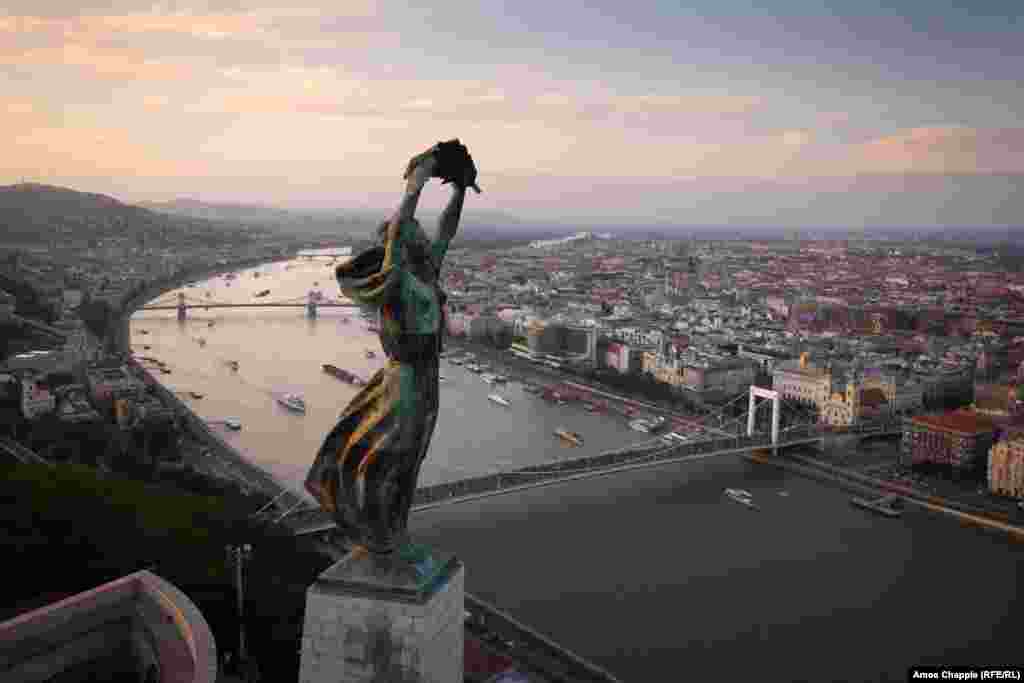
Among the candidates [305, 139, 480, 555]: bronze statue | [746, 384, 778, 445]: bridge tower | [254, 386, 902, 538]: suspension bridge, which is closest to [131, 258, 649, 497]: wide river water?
[254, 386, 902, 538]: suspension bridge

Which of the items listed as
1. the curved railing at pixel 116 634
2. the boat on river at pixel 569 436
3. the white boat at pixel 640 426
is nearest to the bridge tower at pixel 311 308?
the white boat at pixel 640 426

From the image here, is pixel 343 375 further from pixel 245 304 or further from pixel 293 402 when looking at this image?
pixel 245 304

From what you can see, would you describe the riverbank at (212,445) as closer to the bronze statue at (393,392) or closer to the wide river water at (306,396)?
the wide river water at (306,396)

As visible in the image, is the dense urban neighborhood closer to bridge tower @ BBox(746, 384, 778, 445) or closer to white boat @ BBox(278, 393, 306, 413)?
bridge tower @ BBox(746, 384, 778, 445)

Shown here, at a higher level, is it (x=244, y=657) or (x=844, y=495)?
(x=244, y=657)

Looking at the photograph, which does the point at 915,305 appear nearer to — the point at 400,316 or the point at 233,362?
the point at 233,362

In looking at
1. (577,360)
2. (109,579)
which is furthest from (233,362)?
(109,579)

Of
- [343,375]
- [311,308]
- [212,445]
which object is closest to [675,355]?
[343,375]
